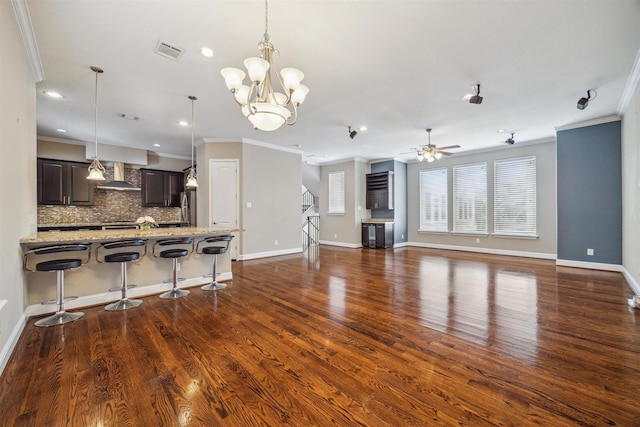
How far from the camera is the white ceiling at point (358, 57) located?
2.38 meters

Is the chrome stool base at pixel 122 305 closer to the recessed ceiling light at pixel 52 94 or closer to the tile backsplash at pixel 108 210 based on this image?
the recessed ceiling light at pixel 52 94

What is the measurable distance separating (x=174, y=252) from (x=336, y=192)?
6452 millimetres

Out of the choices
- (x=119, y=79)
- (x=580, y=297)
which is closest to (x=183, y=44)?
(x=119, y=79)

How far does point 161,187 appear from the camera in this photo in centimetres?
760

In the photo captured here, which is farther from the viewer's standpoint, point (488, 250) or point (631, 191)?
point (488, 250)

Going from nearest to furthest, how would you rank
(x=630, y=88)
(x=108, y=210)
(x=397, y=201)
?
(x=630, y=88) → (x=108, y=210) → (x=397, y=201)

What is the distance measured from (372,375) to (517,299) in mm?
2822

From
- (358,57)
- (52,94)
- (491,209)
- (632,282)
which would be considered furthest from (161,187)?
(632,282)

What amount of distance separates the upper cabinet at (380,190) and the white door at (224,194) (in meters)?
4.44

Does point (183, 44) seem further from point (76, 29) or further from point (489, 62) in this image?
point (489, 62)

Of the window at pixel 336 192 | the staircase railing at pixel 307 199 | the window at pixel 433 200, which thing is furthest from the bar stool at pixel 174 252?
the window at pixel 433 200

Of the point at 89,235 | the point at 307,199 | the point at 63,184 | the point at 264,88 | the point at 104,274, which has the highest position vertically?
the point at 264,88

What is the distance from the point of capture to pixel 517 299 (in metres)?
3.66

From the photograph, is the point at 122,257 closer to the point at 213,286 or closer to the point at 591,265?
the point at 213,286
